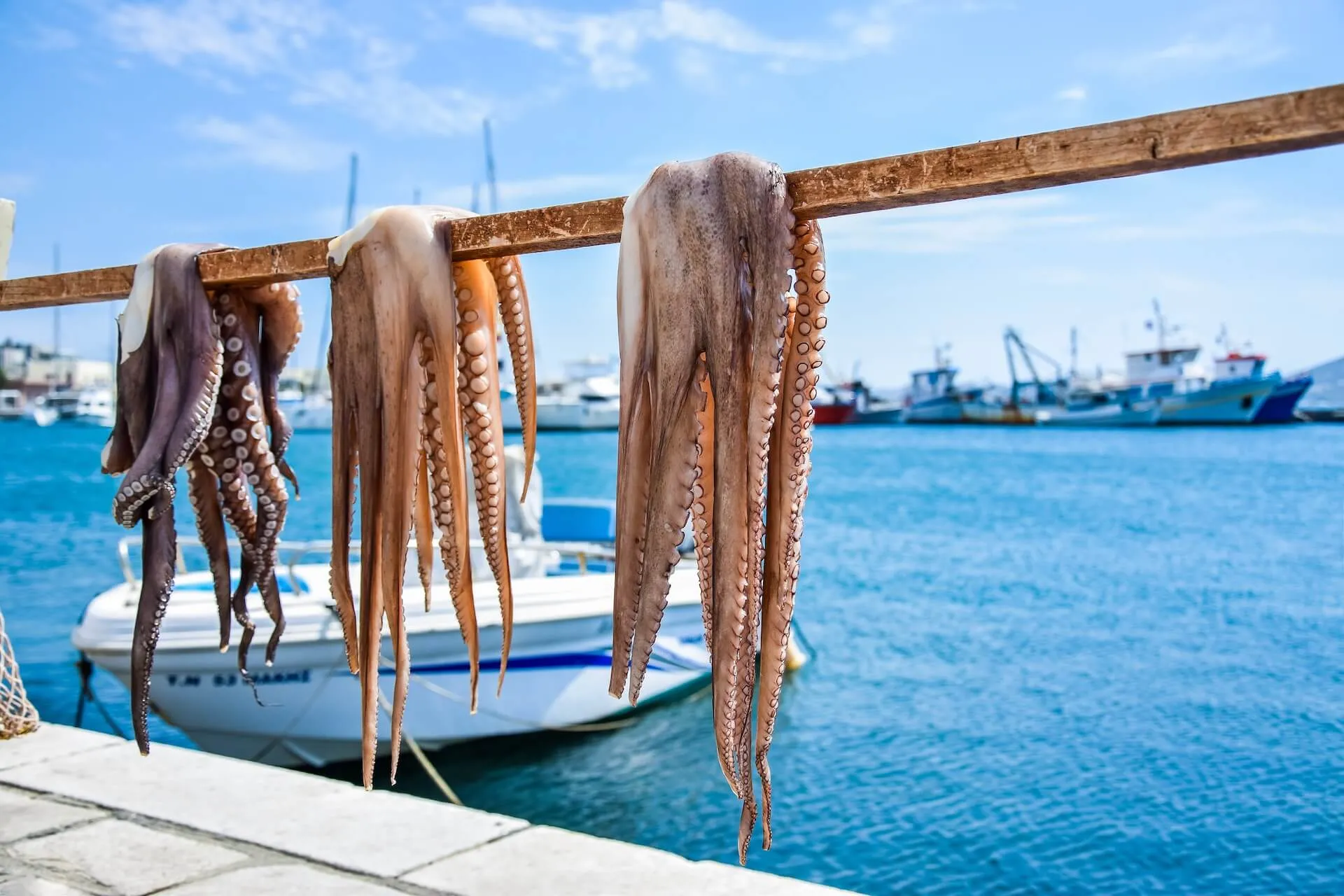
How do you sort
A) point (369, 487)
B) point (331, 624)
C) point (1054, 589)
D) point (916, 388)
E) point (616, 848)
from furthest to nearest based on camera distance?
point (916, 388) → point (1054, 589) → point (331, 624) → point (616, 848) → point (369, 487)

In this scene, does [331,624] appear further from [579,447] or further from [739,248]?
[579,447]

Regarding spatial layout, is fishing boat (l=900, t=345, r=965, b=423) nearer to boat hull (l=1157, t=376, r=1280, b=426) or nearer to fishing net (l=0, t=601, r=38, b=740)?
boat hull (l=1157, t=376, r=1280, b=426)

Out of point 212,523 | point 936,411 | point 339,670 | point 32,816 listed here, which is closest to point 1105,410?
point 936,411

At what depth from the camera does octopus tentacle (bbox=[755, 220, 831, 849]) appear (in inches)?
84.6

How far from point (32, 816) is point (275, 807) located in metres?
0.80

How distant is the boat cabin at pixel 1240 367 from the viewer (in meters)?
67.8

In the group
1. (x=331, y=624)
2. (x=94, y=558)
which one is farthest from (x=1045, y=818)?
(x=94, y=558)

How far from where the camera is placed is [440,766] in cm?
958

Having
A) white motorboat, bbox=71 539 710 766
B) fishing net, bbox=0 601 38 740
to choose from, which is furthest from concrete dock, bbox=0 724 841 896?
white motorboat, bbox=71 539 710 766

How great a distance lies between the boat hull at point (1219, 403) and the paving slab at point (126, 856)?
7559 cm

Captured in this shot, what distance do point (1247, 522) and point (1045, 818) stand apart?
27.6m

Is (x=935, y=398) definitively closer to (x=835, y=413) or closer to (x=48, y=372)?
(x=835, y=413)

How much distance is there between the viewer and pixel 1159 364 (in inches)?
2817

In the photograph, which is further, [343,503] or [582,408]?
[582,408]
